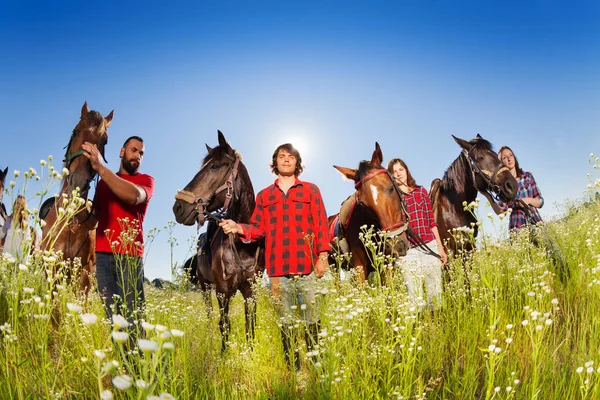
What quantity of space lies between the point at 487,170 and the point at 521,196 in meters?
1.10

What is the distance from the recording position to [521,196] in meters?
7.86

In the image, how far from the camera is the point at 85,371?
3.34 meters

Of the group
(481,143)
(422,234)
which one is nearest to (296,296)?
(422,234)

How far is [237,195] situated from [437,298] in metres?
2.49

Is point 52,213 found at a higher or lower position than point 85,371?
higher

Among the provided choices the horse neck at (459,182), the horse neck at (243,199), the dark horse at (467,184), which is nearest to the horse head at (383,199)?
the horse neck at (243,199)

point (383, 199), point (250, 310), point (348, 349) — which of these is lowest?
point (348, 349)

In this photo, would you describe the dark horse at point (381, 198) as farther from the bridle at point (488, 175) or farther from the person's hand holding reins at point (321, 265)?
the bridle at point (488, 175)

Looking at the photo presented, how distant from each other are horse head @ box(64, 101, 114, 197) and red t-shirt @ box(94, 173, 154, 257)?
25 centimetres

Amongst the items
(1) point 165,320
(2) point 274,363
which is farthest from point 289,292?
(1) point 165,320

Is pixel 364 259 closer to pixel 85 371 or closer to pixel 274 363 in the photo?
pixel 274 363

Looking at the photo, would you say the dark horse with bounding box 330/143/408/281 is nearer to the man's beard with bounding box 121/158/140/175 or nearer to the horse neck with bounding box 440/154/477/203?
the horse neck with bounding box 440/154/477/203

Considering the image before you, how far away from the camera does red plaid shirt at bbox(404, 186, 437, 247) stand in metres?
5.71

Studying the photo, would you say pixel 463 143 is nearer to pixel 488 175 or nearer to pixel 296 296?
pixel 488 175
